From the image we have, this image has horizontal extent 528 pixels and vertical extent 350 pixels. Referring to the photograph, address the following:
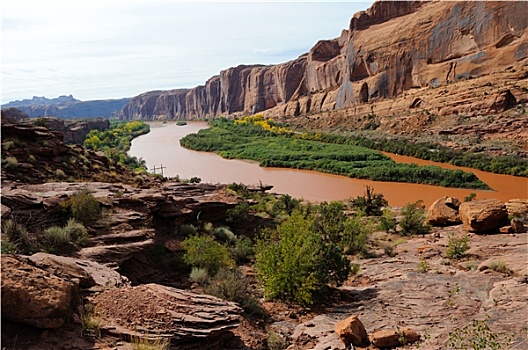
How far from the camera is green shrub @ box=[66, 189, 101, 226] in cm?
883

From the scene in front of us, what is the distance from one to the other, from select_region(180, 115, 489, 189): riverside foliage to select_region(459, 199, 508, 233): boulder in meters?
12.8

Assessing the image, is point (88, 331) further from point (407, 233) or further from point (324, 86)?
point (324, 86)

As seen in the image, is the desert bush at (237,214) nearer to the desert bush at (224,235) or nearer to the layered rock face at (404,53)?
the desert bush at (224,235)

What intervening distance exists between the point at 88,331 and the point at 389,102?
50276 millimetres

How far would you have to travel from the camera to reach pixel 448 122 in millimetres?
36938

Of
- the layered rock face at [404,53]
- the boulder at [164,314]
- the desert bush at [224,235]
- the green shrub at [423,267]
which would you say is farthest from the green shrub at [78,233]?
the layered rock face at [404,53]

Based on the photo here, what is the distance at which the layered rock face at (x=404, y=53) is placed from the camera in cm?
4103

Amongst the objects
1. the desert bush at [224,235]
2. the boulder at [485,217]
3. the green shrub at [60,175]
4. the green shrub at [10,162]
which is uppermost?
the green shrub at [10,162]

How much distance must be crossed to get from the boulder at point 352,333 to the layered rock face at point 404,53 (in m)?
34.5

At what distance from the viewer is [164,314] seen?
5.27 m

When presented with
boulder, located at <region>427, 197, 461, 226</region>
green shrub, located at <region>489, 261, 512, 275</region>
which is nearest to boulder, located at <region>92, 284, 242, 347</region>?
green shrub, located at <region>489, 261, 512, 275</region>

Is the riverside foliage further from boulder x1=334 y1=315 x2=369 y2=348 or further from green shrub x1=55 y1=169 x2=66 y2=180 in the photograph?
boulder x1=334 y1=315 x2=369 y2=348

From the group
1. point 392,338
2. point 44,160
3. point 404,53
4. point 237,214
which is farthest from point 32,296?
point 404,53

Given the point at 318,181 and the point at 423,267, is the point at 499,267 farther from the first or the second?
the point at 318,181
